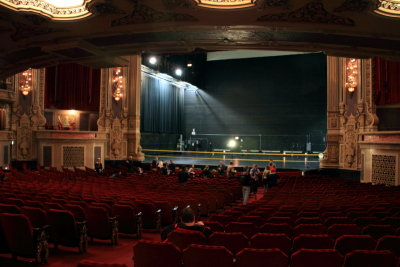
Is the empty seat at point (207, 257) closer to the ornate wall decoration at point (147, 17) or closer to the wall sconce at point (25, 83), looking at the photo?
the ornate wall decoration at point (147, 17)

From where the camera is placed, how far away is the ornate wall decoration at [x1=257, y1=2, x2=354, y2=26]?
29.2ft

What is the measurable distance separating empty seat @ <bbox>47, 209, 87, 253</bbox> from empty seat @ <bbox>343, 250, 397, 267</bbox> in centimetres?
372

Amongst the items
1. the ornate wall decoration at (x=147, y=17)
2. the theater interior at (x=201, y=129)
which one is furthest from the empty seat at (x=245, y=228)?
the ornate wall decoration at (x=147, y=17)

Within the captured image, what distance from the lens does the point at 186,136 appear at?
121ft

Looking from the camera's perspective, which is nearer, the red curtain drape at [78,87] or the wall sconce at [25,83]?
the wall sconce at [25,83]

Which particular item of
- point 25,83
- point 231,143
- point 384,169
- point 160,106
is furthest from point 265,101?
point 25,83

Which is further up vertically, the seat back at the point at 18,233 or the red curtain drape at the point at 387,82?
the red curtain drape at the point at 387,82

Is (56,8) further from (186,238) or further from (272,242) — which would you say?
(272,242)

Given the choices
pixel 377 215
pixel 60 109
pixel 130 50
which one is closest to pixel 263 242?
pixel 377 215

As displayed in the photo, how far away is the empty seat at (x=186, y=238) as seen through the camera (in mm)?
3801

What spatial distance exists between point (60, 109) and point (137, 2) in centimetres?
1643

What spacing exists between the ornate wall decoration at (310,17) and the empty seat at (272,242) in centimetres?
688

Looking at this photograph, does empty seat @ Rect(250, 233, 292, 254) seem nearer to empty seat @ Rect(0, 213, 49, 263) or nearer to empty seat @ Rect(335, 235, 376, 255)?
empty seat @ Rect(335, 235, 376, 255)

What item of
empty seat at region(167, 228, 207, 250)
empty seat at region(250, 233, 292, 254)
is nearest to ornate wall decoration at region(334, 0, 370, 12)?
empty seat at region(250, 233, 292, 254)
